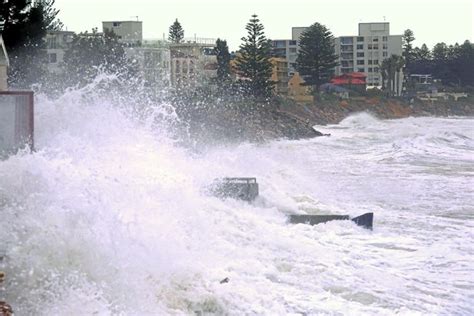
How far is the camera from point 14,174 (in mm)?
9070

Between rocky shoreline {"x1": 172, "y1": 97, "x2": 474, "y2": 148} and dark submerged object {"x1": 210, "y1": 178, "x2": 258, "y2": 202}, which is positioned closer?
dark submerged object {"x1": 210, "y1": 178, "x2": 258, "y2": 202}

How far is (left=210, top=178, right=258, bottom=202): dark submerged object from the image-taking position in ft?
48.1

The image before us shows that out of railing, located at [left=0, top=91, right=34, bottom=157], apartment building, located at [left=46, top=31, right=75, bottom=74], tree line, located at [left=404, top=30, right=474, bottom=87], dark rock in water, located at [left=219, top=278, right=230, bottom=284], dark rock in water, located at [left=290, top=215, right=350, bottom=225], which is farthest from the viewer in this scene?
tree line, located at [left=404, top=30, right=474, bottom=87]

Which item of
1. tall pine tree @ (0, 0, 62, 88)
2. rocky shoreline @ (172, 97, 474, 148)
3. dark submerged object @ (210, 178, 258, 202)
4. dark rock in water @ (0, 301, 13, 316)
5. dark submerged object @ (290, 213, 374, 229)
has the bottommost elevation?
dark submerged object @ (290, 213, 374, 229)

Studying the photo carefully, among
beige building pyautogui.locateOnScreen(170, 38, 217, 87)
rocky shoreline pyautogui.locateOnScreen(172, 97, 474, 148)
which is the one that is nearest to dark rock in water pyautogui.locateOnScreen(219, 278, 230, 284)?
rocky shoreline pyautogui.locateOnScreen(172, 97, 474, 148)

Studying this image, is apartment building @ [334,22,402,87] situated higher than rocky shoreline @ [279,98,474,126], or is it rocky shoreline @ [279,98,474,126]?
apartment building @ [334,22,402,87]

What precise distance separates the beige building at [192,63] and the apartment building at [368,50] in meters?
35.6

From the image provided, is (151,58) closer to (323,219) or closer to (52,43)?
(52,43)

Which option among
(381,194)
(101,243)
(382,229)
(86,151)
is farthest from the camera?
(381,194)

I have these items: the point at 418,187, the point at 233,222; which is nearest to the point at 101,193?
the point at 233,222

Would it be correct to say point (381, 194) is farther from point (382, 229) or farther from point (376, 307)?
point (376, 307)

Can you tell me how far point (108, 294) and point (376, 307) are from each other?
303cm

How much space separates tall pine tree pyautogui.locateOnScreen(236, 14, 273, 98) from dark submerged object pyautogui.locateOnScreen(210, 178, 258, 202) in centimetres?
3861

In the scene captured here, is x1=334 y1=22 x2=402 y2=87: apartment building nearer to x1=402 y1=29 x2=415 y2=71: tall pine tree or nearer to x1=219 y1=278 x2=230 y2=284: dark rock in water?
x1=402 y1=29 x2=415 y2=71: tall pine tree
